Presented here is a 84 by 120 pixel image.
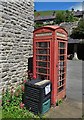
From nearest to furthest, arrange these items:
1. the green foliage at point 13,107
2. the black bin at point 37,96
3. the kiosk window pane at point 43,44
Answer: the green foliage at point 13,107
the black bin at point 37,96
the kiosk window pane at point 43,44

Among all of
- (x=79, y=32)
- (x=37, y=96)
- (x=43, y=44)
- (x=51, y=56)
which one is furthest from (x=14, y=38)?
(x=79, y=32)

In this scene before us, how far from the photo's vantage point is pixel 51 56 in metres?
6.30

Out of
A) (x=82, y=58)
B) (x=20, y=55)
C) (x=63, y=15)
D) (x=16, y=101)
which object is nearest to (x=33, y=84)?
(x=16, y=101)

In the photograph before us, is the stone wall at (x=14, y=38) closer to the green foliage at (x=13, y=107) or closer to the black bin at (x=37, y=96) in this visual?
the green foliage at (x=13, y=107)

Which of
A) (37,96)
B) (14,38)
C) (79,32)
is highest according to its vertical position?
(79,32)

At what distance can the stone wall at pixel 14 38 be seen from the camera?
5996mm

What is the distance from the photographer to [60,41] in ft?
21.6

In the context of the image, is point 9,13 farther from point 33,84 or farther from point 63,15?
point 63,15

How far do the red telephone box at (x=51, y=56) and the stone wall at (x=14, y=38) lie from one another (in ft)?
1.82

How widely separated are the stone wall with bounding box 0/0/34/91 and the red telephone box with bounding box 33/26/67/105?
0.56 metres

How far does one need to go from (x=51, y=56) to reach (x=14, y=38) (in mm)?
1302

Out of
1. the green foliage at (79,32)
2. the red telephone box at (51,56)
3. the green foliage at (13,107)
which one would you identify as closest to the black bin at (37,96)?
the green foliage at (13,107)

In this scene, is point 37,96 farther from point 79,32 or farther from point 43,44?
point 79,32

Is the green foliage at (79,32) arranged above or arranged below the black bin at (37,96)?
above
